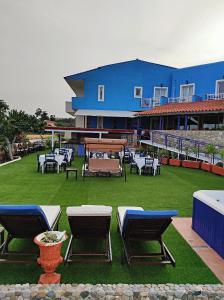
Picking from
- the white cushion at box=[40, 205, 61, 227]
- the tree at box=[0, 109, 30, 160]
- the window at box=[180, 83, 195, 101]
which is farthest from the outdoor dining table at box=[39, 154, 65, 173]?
the window at box=[180, 83, 195, 101]

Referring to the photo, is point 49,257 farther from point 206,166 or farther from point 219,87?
point 219,87

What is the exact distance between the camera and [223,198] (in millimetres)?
6094

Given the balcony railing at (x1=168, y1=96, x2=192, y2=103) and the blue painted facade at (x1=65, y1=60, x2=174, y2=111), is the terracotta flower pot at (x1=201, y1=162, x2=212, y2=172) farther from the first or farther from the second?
the blue painted facade at (x1=65, y1=60, x2=174, y2=111)

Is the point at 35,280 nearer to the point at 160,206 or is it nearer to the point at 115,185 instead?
the point at 160,206

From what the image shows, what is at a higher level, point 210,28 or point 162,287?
point 210,28

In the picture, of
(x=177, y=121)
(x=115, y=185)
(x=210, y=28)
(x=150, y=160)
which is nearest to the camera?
(x=115, y=185)

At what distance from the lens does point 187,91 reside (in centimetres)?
2656

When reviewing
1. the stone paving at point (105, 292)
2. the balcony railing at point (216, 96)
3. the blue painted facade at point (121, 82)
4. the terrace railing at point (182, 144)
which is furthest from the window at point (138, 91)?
the stone paving at point (105, 292)

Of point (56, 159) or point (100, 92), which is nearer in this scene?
point (56, 159)

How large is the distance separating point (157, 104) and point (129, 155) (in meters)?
11.9

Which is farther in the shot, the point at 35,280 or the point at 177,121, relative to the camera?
the point at 177,121

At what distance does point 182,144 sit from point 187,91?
30.6 ft

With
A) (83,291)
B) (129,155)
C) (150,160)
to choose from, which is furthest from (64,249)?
(129,155)

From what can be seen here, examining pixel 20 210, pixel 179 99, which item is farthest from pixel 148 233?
pixel 179 99
